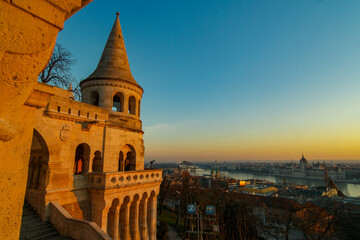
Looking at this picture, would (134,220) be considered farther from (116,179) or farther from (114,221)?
(116,179)

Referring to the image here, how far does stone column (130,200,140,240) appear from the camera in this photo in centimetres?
1236

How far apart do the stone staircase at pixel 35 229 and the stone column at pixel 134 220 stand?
184 inches

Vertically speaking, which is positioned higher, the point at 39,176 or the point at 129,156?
the point at 129,156

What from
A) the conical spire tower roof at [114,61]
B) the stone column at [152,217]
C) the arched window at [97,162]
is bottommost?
the stone column at [152,217]

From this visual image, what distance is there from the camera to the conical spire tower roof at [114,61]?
14.5 m

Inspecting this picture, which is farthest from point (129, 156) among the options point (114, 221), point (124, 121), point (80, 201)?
point (80, 201)

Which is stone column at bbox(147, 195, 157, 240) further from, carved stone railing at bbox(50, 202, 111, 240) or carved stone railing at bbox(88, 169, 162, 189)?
carved stone railing at bbox(50, 202, 111, 240)

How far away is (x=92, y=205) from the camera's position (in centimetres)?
1080

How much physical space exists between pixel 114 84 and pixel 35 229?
9.20 metres

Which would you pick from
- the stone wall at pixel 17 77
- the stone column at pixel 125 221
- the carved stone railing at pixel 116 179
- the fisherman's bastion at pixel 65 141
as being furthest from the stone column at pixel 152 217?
the stone wall at pixel 17 77

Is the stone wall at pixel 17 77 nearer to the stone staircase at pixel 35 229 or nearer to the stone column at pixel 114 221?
the stone staircase at pixel 35 229

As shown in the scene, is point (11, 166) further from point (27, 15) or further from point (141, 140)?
point (141, 140)

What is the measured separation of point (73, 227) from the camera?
823 cm

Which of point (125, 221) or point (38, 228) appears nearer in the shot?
point (38, 228)
